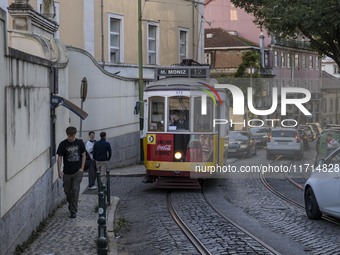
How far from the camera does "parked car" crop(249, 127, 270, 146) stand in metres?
19.6

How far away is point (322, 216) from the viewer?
45.2 ft

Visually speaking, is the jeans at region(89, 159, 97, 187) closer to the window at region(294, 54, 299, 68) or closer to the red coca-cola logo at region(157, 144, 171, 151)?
the red coca-cola logo at region(157, 144, 171, 151)

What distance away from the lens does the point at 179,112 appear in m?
18.5

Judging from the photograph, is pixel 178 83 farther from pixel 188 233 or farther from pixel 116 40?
pixel 116 40

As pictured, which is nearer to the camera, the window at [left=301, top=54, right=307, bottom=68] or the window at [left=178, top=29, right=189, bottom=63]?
A: the window at [left=178, top=29, right=189, bottom=63]

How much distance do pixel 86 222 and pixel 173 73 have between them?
7.97m

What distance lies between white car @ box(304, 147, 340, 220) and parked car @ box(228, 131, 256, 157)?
669cm

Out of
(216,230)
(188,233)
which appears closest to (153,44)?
(216,230)

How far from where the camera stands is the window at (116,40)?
32375 mm

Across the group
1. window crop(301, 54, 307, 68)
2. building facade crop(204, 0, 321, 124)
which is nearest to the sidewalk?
building facade crop(204, 0, 321, 124)

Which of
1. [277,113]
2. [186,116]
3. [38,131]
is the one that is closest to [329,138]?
[277,113]

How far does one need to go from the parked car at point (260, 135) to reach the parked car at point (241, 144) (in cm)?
15

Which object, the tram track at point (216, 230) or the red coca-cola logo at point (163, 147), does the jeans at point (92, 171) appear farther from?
the tram track at point (216, 230)

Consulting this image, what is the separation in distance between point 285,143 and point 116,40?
47.8 feet
